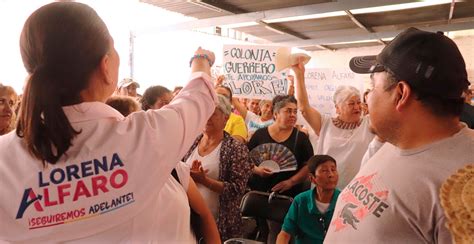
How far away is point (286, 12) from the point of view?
4.98m

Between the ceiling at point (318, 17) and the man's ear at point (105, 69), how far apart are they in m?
4.20

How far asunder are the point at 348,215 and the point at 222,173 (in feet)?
4.21

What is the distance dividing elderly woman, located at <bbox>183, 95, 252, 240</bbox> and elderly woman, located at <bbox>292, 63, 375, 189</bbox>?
2.54ft

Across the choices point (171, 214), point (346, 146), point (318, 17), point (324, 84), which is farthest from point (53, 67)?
point (318, 17)

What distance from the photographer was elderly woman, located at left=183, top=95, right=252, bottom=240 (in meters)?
2.14

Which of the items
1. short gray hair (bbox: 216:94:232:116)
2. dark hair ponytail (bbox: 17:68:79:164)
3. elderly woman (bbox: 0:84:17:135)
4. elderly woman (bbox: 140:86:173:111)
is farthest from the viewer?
elderly woman (bbox: 140:86:173:111)

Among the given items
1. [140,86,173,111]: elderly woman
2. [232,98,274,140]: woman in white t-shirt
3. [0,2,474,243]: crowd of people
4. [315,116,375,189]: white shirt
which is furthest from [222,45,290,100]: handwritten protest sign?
[0,2,474,243]: crowd of people

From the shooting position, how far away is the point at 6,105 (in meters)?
2.31

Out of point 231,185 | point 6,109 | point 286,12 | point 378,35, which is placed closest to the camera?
point 231,185

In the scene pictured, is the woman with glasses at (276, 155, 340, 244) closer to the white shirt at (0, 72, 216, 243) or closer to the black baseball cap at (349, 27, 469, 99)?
the black baseball cap at (349, 27, 469, 99)

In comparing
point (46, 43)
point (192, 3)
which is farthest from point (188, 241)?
point (192, 3)

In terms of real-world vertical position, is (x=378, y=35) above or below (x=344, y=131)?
above

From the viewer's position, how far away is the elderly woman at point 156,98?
2.58 m

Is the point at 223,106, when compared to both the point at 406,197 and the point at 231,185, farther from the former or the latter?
the point at 406,197
